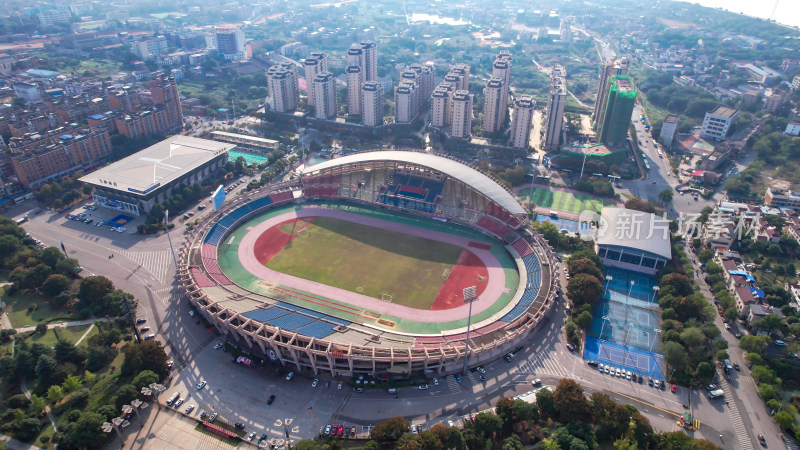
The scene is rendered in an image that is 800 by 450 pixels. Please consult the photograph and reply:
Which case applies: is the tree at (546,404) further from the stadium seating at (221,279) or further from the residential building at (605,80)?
the residential building at (605,80)

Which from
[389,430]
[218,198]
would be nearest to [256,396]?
[389,430]

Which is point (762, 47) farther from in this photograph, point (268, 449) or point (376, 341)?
point (268, 449)

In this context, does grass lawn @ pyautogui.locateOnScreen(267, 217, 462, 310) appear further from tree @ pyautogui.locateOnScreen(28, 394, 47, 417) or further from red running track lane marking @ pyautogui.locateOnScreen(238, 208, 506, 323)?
tree @ pyautogui.locateOnScreen(28, 394, 47, 417)

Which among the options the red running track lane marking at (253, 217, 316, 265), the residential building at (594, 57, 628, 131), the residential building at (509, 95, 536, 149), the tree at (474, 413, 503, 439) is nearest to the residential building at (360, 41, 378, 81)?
the residential building at (509, 95, 536, 149)

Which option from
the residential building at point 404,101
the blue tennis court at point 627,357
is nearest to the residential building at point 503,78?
the residential building at point 404,101

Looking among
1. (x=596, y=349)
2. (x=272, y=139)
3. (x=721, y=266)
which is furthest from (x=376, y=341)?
(x=272, y=139)

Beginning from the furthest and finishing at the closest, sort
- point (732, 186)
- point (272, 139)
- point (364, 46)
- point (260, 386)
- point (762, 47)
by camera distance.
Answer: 1. point (762, 47)
2. point (364, 46)
3. point (272, 139)
4. point (732, 186)
5. point (260, 386)
